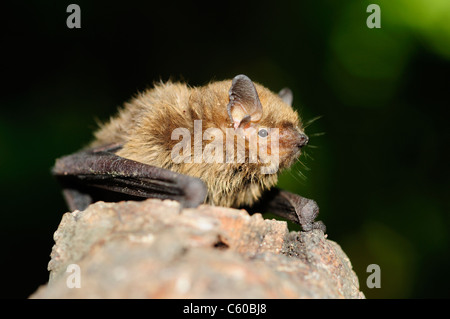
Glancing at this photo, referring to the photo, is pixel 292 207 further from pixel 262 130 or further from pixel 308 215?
pixel 262 130

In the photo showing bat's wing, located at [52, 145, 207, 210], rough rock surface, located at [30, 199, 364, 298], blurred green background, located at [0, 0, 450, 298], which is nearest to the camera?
rough rock surface, located at [30, 199, 364, 298]

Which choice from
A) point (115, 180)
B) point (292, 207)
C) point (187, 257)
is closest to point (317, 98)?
point (292, 207)

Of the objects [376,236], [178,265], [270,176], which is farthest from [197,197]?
[376,236]

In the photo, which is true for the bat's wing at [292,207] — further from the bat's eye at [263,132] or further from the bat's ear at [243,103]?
the bat's ear at [243,103]

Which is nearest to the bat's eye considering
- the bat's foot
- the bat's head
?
the bat's head

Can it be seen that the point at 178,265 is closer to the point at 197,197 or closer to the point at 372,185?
the point at 197,197

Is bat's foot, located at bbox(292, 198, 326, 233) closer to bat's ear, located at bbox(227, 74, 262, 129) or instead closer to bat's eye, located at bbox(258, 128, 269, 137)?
bat's eye, located at bbox(258, 128, 269, 137)

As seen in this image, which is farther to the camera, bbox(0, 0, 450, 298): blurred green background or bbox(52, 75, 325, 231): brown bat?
bbox(0, 0, 450, 298): blurred green background
